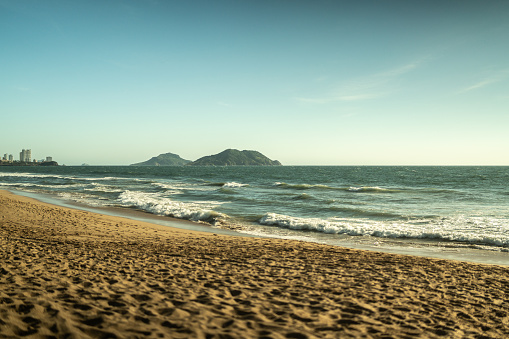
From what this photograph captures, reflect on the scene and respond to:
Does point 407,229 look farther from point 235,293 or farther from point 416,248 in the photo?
point 235,293

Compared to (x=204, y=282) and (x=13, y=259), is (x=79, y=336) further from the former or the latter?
(x=13, y=259)

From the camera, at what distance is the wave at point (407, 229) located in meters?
13.0

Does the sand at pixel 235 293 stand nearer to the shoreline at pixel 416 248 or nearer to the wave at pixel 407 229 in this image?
the shoreline at pixel 416 248

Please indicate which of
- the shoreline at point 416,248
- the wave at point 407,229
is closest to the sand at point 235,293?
the shoreline at point 416,248

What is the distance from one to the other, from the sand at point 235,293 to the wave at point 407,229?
481 cm

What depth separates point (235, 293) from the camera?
5781 millimetres

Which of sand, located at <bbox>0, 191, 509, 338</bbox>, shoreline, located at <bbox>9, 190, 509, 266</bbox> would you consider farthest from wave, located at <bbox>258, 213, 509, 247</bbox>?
sand, located at <bbox>0, 191, 509, 338</bbox>

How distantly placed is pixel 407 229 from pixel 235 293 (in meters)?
12.3

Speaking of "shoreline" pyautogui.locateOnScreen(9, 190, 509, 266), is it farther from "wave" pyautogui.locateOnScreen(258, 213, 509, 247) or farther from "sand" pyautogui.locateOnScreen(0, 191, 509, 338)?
"sand" pyautogui.locateOnScreen(0, 191, 509, 338)

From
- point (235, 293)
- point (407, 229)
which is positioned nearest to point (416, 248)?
point (407, 229)

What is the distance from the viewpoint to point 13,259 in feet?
23.7

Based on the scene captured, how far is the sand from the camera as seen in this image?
438 centimetres

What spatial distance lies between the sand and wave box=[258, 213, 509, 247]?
4807mm

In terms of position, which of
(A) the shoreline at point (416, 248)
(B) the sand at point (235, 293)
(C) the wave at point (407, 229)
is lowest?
(A) the shoreline at point (416, 248)
